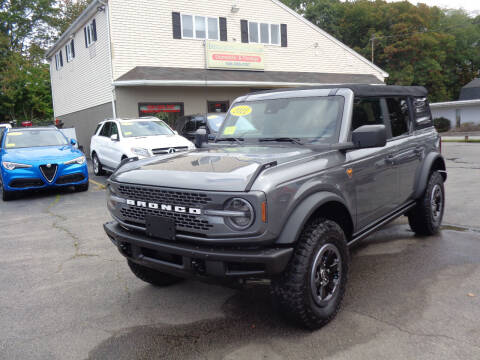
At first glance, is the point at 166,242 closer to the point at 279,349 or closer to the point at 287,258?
the point at 287,258

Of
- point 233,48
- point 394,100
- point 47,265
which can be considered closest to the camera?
point 394,100

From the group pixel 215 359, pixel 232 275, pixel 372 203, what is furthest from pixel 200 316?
pixel 372 203

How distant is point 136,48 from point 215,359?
53.8ft

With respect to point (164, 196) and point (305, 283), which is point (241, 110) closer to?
point (164, 196)

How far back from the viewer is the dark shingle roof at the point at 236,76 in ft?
54.7

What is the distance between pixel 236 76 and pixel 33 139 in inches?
413

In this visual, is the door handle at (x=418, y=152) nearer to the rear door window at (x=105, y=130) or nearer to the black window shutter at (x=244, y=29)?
the rear door window at (x=105, y=130)

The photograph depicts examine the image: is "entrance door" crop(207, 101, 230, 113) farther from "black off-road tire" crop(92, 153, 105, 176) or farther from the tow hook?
the tow hook

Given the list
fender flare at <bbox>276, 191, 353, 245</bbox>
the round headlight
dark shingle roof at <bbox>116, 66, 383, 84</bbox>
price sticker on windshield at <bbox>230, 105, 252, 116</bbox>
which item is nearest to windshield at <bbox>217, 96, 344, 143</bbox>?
price sticker on windshield at <bbox>230, 105, 252, 116</bbox>

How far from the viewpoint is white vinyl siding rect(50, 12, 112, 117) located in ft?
57.0

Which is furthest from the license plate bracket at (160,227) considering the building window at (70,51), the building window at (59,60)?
the building window at (59,60)

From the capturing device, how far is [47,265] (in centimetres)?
490

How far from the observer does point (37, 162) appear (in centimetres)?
925

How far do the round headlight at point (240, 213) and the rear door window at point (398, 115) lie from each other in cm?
246
